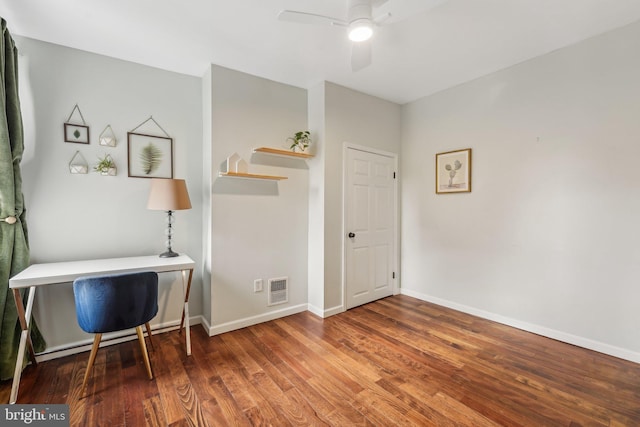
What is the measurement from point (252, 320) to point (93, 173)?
79.3 inches

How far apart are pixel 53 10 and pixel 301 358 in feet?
10.4

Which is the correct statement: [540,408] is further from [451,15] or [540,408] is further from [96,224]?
[96,224]

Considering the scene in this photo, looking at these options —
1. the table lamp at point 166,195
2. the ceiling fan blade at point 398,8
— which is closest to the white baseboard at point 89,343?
the table lamp at point 166,195

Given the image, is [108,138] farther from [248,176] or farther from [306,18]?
[306,18]

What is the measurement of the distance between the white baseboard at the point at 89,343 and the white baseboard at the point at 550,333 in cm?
305

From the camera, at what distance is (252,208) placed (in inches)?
120

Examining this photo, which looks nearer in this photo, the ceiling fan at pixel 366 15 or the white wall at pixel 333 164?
the ceiling fan at pixel 366 15

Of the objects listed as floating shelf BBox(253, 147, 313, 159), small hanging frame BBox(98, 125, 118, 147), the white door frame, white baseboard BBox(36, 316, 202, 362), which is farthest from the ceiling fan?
white baseboard BBox(36, 316, 202, 362)

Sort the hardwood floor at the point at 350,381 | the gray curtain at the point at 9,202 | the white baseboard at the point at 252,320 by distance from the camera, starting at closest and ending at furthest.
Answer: the hardwood floor at the point at 350,381
the gray curtain at the point at 9,202
the white baseboard at the point at 252,320

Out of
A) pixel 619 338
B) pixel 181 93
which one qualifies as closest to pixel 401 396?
pixel 619 338

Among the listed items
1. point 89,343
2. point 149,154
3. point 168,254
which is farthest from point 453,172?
point 89,343

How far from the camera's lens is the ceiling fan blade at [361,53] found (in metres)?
2.07

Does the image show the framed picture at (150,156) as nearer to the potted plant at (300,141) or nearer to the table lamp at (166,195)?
the table lamp at (166,195)

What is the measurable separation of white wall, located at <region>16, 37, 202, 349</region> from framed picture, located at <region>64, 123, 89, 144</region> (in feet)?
0.14
